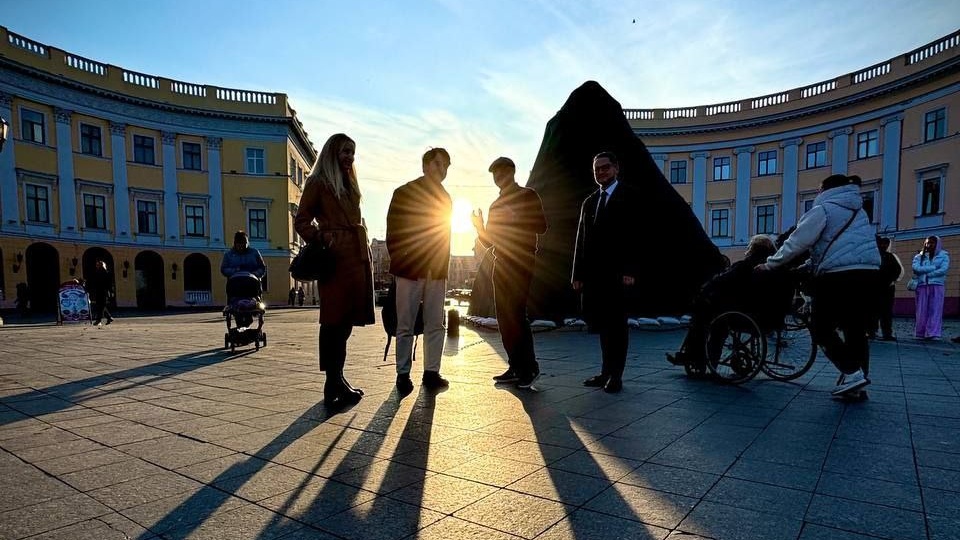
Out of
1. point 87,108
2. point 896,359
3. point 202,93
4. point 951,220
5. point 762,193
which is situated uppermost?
point 202,93

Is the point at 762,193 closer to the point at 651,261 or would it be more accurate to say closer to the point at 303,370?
the point at 651,261

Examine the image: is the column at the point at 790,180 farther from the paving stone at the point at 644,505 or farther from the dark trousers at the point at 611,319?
the paving stone at the point at 644,505

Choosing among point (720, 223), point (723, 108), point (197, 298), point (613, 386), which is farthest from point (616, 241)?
point (723, 108)

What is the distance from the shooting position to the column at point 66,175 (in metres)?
27.4

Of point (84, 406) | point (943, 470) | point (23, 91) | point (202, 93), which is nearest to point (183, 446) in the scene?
point (84, 406)

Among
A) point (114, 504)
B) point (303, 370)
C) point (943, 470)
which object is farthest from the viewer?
point (303, 370)

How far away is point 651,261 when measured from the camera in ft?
38.4

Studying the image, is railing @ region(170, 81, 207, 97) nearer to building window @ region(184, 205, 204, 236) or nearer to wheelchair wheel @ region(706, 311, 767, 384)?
building window @ region(184, 205, 204, 236)

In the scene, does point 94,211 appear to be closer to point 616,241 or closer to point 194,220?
point 194,220

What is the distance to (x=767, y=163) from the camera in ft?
116

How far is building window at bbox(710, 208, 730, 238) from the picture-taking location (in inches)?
1441

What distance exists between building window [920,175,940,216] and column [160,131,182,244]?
138 feet

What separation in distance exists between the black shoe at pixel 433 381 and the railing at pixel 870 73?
36185mm

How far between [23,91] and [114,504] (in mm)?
33406
